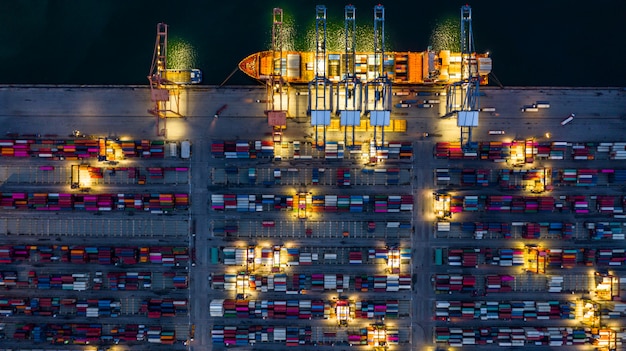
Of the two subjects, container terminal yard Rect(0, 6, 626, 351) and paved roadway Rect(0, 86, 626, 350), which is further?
paved roadway Rect(0, 86, 626, 350)

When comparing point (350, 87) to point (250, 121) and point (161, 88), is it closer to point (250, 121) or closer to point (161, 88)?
point (250, 121)

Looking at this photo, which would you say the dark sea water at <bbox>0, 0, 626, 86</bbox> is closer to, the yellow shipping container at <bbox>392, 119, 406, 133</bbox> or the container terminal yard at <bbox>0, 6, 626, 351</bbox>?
the container terminal yard at <bbox>0, 6, 626, 351</bbox>

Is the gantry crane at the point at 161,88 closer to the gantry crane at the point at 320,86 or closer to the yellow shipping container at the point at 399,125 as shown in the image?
the gantry crane at the point at 320,86

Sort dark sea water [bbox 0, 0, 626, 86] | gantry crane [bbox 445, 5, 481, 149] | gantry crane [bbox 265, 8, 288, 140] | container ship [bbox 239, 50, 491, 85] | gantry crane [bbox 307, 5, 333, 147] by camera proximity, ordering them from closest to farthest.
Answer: gantry crane [bbox 445, 5, 481, 149]
gantry crane [bbox 307, 5, 333, 147]
gantry crane [bbox 265, 8, 288, 140]
container ship [bbox 239, 50, 491, 85]
dark sea water [bbox 0, 0, 626, 86]

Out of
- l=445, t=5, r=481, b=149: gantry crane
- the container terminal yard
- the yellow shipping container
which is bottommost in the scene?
the container terminal yard

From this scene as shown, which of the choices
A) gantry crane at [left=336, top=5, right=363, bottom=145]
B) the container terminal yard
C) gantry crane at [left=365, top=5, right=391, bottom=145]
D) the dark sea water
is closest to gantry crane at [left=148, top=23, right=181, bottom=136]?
the container terminal yard

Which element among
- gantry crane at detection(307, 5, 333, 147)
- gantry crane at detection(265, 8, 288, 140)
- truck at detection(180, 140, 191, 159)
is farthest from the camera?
truck at detection(180, 140, 191, 159)

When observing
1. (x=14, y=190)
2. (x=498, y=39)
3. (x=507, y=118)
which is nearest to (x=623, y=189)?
(x=507, y=118)

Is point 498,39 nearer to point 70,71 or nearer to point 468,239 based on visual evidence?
point 468,239
